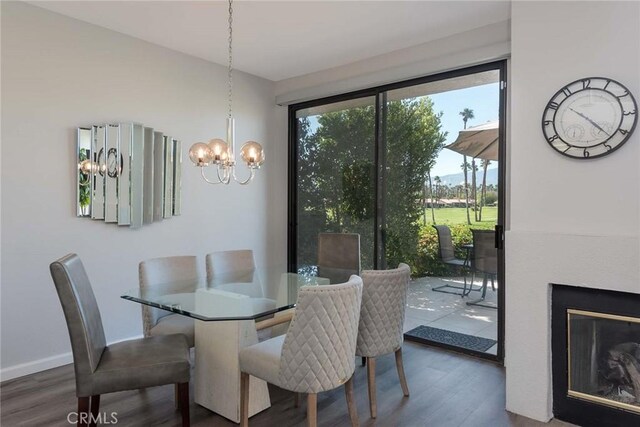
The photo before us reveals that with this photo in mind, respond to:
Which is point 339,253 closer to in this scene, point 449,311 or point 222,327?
point 449,311

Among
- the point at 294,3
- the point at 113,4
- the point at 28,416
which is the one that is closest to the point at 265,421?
the point at 28,416

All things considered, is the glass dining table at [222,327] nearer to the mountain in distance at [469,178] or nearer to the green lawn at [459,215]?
the green lawn at [459,215]

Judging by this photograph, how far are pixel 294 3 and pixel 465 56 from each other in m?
1.50

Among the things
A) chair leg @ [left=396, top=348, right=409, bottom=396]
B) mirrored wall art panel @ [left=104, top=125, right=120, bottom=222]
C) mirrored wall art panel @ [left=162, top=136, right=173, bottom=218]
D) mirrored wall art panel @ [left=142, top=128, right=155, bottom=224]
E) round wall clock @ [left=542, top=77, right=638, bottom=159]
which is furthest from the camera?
mirrored wall art panel @ [left=162, top=136, right=173, bottom=218]

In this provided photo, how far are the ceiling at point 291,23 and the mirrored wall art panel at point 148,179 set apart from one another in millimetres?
910

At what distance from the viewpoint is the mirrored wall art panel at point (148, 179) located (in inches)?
147

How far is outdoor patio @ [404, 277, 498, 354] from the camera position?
140 inches

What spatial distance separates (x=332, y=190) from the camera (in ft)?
15.5

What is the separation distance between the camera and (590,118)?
2.41 m

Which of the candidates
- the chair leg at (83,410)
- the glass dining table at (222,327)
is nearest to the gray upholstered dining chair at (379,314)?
the glass dining table at (222,327)

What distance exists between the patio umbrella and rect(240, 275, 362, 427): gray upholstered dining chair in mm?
2019

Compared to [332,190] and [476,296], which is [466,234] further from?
[332,190]

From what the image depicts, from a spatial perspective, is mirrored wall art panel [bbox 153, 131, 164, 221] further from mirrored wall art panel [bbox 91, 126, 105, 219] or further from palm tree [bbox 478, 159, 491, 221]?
palm tree [bbox 478, 159, 491, 221]

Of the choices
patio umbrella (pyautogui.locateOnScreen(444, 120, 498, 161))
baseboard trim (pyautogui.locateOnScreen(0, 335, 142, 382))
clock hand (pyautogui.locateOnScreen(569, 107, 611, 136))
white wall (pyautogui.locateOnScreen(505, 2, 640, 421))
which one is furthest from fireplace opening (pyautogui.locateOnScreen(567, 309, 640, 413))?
baseboard trim (pyautogui.locateOnScreen(0, 335, 142, 382))
